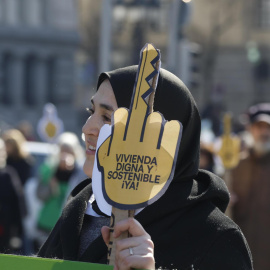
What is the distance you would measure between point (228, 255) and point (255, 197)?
183 inches

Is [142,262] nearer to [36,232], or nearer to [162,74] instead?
[162,74]

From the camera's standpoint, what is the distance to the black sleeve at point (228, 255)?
8.81ft

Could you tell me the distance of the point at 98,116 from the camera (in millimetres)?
2986

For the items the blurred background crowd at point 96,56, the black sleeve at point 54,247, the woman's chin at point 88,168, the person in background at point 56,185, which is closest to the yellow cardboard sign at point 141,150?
the woman's chin at point 88,168

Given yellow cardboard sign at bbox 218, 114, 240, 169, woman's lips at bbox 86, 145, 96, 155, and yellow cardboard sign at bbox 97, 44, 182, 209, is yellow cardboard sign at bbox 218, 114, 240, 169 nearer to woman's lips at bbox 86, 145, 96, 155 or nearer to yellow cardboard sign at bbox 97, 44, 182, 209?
woman's lips at bbox 86, 145, 96, 155

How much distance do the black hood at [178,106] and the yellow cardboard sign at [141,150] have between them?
0.43 metres

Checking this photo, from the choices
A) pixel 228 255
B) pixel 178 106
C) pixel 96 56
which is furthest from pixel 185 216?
pixel 96 56

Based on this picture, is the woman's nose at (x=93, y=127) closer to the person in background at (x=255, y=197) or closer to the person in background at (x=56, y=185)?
the person in background at (x=255, y=197)

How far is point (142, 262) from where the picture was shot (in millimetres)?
2271

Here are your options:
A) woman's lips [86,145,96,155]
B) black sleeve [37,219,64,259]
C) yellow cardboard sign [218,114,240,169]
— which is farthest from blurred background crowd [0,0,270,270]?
woman's lips [86,145,96,155]

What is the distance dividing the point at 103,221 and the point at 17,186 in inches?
249

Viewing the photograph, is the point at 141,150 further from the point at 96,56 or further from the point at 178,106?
the point at 96,56

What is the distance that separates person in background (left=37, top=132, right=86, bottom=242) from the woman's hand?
7557mm

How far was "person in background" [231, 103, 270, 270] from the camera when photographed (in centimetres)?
724
